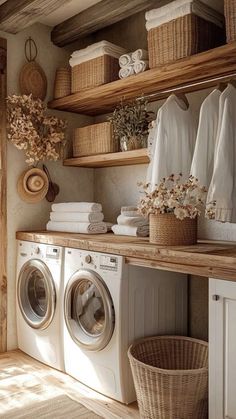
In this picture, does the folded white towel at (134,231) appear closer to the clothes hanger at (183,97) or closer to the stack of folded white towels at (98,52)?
the clothes hanger at (183,97)

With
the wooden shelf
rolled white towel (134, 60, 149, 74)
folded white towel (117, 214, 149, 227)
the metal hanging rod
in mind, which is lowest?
folded white towel (117, 214, 149, 227)

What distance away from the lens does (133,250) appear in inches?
86.4

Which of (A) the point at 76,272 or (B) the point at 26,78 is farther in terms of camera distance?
(B) the point at 26,78

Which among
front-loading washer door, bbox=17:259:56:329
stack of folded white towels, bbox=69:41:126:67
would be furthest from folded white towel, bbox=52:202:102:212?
stack of folded white towels, bbox=69:41:126:67

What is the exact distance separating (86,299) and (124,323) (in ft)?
1.34

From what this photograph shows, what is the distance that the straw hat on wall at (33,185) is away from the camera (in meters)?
3.20

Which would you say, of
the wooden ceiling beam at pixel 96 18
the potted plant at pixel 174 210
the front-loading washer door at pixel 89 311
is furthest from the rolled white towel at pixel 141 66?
the front-loading washer door at pixel 89 311

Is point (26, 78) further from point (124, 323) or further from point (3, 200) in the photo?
point (124, 323)

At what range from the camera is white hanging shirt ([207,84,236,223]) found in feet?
A: 6.81

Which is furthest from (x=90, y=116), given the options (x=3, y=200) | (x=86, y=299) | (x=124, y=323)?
(x=124, y=323)

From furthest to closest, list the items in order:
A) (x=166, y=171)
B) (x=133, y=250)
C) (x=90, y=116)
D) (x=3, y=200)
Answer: (x=90, y=116)
(x=3, y=200)
(x=166, y=171)
(x=133, y=250)

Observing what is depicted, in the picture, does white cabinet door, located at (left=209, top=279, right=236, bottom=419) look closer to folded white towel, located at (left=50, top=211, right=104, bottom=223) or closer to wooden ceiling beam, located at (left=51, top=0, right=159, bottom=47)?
folded white towel, located at (left=50, top=211, right=104, bottom=223)

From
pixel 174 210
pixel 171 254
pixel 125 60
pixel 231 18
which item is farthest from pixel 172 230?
pixel 125 60

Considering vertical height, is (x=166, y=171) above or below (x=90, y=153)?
below
